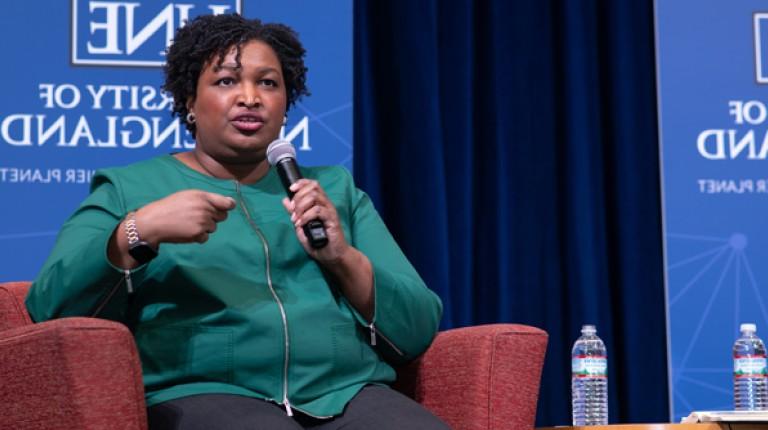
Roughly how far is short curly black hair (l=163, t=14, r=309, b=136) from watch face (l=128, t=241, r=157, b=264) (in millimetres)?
489

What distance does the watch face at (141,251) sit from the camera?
192 cm

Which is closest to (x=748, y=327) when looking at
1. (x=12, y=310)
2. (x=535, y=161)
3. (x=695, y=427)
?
(x=695, y=427)

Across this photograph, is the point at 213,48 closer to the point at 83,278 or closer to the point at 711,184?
the point at 83,278

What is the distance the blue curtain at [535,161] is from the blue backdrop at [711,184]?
197 mm

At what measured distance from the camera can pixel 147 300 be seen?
2.06 m

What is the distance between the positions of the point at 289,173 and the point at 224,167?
0.30 metres

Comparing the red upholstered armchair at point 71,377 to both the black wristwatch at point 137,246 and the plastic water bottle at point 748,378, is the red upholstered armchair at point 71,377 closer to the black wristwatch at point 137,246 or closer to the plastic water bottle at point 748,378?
the black wristwatch at point 137,246

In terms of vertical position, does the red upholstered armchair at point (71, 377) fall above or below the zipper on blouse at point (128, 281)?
below

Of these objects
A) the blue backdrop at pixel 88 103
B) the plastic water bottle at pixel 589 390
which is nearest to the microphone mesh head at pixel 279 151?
the blue backdrop at pixel 88 103

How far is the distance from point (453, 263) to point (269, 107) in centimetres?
137

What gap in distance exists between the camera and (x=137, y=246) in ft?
6.31

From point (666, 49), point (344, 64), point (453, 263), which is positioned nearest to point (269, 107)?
point (344, 64)

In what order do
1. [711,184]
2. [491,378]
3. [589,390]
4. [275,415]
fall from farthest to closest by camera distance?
[711,184] < [589,390] < [491,378] < [275,415]

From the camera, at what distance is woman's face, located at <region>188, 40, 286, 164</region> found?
87.7 inches
